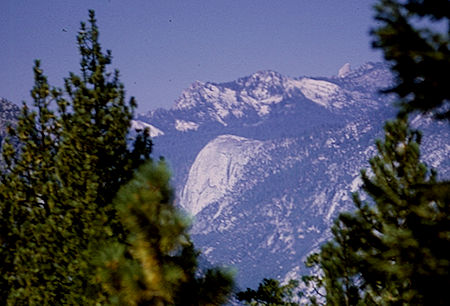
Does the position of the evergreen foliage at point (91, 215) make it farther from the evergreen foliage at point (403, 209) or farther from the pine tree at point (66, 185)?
the evergreen foliage at point (403, 209)

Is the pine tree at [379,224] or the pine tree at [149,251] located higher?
the pine tree at [379,224]

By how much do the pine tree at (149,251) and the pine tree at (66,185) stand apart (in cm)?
252

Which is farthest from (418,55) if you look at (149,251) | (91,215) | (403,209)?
(403,209)

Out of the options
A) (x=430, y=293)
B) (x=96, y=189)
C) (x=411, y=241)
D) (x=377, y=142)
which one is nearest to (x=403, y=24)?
(x=411, y=241)

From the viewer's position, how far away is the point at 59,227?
31.4 feet

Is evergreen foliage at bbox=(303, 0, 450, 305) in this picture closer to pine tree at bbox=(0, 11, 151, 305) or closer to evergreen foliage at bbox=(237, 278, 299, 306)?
evergreen foliage at bbox=(237, 278, 299, 306)

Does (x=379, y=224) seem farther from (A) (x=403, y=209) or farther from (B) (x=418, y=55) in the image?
(B) (x=418, y=55)

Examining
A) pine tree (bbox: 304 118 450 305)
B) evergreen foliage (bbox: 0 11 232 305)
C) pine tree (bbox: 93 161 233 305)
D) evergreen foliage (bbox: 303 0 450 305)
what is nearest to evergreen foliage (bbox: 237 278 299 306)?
evergreen foliage (bbox: 303 0 450 305)

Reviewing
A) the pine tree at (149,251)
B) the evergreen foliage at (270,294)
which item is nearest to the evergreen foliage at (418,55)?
the pine tree at (149,251)

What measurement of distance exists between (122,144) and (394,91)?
278 inches

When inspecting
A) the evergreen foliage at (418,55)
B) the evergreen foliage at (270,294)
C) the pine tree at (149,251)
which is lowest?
the pine tree at (149,251)

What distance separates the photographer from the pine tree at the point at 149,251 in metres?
4.96

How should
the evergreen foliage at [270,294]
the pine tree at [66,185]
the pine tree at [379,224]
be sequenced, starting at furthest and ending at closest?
the evergreen foliage at [270,294] → the pine tree at [379,224] → the pine tree at [66,185]

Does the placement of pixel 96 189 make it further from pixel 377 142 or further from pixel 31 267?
pixel 377 142
